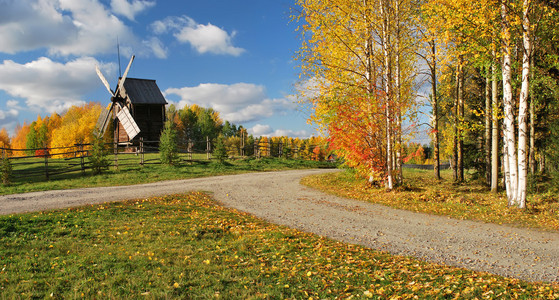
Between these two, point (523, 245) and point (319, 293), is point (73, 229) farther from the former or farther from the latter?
point (523, 245)

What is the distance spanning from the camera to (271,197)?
1309cm

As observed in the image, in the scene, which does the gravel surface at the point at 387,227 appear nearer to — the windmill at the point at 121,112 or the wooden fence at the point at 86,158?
the wooden fence at the point at 86,158

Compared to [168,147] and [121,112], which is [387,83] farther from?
[121,112]

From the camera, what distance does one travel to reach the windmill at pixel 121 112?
103ft

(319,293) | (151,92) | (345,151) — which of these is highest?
(151,92)

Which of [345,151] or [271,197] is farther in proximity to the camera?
[345,151]

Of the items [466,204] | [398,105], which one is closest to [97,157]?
[398,105]

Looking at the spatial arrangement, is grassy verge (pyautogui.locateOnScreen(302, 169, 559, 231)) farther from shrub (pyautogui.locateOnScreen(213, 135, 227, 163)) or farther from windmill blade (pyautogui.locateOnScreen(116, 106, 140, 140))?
windmill blade (pyautogui.locateOnScreen(116, 106, 140, 140))

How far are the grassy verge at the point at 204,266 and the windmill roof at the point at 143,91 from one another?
2656 cm

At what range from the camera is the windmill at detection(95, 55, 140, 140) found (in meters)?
31.5

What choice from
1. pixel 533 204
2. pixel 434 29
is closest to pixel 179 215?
pixel 434 29

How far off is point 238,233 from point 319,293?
3475 mm

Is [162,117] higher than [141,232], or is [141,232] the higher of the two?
[162,117]

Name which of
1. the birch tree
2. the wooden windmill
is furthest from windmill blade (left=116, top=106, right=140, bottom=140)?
the birch tree
